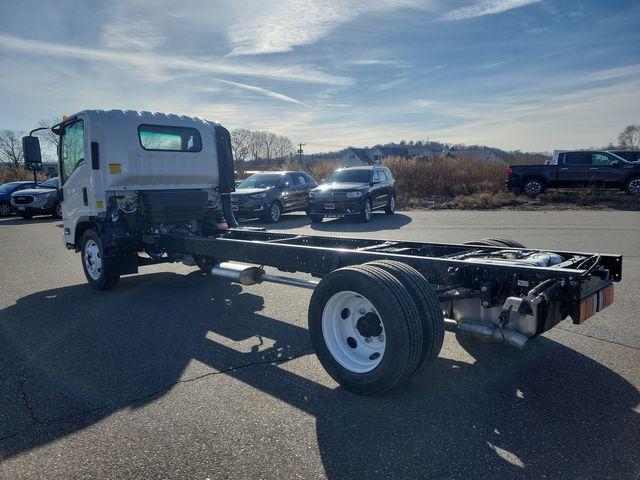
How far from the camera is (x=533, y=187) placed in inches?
882

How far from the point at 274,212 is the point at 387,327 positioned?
13.6 m

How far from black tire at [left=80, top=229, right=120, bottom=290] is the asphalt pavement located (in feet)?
2.56

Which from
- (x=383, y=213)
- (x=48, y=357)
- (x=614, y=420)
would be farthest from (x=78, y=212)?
(x=383, y=213)

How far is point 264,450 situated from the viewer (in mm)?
2922

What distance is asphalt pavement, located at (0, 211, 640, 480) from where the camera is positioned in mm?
2789

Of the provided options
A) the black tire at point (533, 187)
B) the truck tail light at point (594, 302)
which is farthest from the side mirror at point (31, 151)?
the black tire at point (533, 187)

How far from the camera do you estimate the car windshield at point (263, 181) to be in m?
17.0

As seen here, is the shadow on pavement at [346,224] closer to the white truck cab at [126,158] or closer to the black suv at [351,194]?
the black suv at [351,194]

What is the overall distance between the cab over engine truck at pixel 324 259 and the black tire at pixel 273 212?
27.1 feet

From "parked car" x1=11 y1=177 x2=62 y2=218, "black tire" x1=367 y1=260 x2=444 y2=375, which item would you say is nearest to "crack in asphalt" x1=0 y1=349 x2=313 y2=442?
"black tire" x1=367 y1=260 x2=444 y2=375

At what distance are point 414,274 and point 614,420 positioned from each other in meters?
1.55

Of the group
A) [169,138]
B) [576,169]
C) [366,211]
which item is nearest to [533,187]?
[576,169]

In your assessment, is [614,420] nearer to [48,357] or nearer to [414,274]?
[414,274]

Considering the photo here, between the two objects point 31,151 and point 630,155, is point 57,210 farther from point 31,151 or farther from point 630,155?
point 630,155
